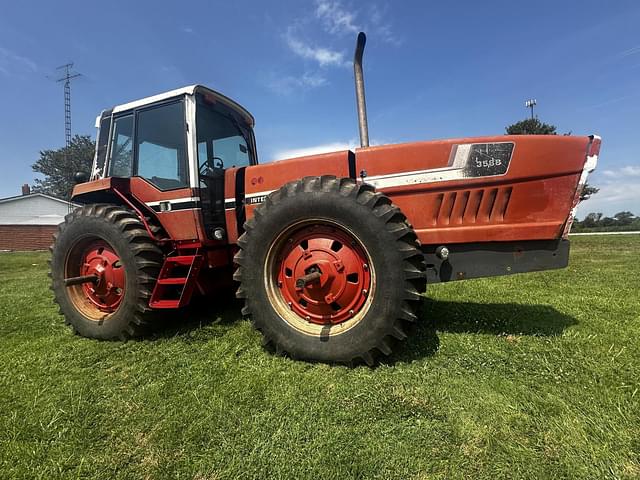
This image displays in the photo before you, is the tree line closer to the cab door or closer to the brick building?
the cab door

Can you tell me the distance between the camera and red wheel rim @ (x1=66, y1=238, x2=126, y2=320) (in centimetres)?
357

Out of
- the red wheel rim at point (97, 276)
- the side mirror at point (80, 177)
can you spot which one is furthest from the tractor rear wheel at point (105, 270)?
the side mirror at point (80, 177)

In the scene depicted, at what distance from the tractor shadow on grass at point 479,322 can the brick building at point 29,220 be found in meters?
32.8

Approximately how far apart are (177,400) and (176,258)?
1.55 metres

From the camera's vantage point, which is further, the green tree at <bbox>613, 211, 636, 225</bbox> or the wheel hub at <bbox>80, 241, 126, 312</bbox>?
the green tree at <bbox>613, 211, 636, 225</bbox>

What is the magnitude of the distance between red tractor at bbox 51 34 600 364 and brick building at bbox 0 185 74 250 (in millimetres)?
30593

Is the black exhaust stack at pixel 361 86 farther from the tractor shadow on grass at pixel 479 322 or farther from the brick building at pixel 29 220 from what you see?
the brick building at pixel 29 220

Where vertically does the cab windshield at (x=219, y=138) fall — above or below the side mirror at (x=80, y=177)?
above

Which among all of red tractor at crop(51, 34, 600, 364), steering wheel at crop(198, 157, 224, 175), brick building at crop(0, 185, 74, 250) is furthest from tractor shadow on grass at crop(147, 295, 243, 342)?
brick building at crop(0, 185, 74, 250)

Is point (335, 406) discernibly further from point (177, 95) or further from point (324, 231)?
point (177, 95)

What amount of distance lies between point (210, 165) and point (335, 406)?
2988 mm

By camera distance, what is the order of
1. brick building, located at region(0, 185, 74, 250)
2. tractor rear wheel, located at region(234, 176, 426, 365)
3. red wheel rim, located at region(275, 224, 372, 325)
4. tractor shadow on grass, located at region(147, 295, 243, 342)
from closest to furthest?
tractor rear wheel, located at region(234, 176, 426, 365)
red wheel rim, located at region(275, 224, 372, 325)
tractor shadow on grass, located at region(147, 295, 243, 342)
brick building, located at region(0, 185, 74, 250)

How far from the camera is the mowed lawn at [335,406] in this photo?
163cm

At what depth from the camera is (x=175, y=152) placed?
372cm
